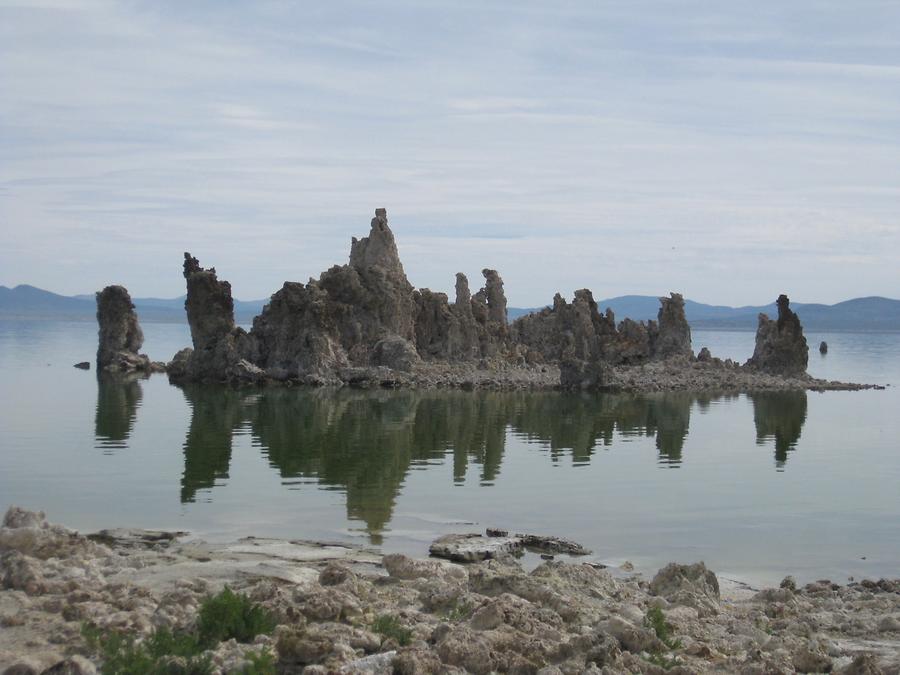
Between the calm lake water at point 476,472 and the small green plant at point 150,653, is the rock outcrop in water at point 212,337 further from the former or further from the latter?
the small green plant at point 150,653

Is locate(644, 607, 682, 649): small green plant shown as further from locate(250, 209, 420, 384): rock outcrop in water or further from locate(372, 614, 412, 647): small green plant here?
locate(250, 209, 420, 384): rock outcrop in water

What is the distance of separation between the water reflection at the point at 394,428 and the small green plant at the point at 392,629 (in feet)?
27.4

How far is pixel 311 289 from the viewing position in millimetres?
64562

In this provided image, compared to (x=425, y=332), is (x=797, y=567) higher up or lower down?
lower down

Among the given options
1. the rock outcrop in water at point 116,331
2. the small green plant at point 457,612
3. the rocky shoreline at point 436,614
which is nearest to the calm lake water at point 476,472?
the rocky shoreline at point 436,614

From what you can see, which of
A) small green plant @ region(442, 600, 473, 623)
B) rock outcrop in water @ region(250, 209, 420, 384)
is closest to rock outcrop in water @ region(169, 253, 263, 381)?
rock outcrop in water @ region(250, 209, 420, 384)

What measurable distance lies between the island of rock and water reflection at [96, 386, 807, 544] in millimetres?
4152

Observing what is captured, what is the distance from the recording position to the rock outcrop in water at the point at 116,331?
73.1 meters

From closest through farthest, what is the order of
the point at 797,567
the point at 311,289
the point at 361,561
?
the point at 361,561 < the point at 797,567 < the point at 311,289

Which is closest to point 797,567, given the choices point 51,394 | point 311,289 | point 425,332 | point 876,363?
point 51,394

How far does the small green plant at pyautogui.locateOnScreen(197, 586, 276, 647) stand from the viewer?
38.3ft

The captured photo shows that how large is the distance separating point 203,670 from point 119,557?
6.48 metres

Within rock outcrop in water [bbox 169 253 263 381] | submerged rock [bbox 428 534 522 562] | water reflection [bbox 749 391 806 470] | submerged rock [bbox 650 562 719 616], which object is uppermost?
rock outcrop in water [bbox 169 253 263 381]

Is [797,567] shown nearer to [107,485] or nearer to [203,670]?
[203,670]
